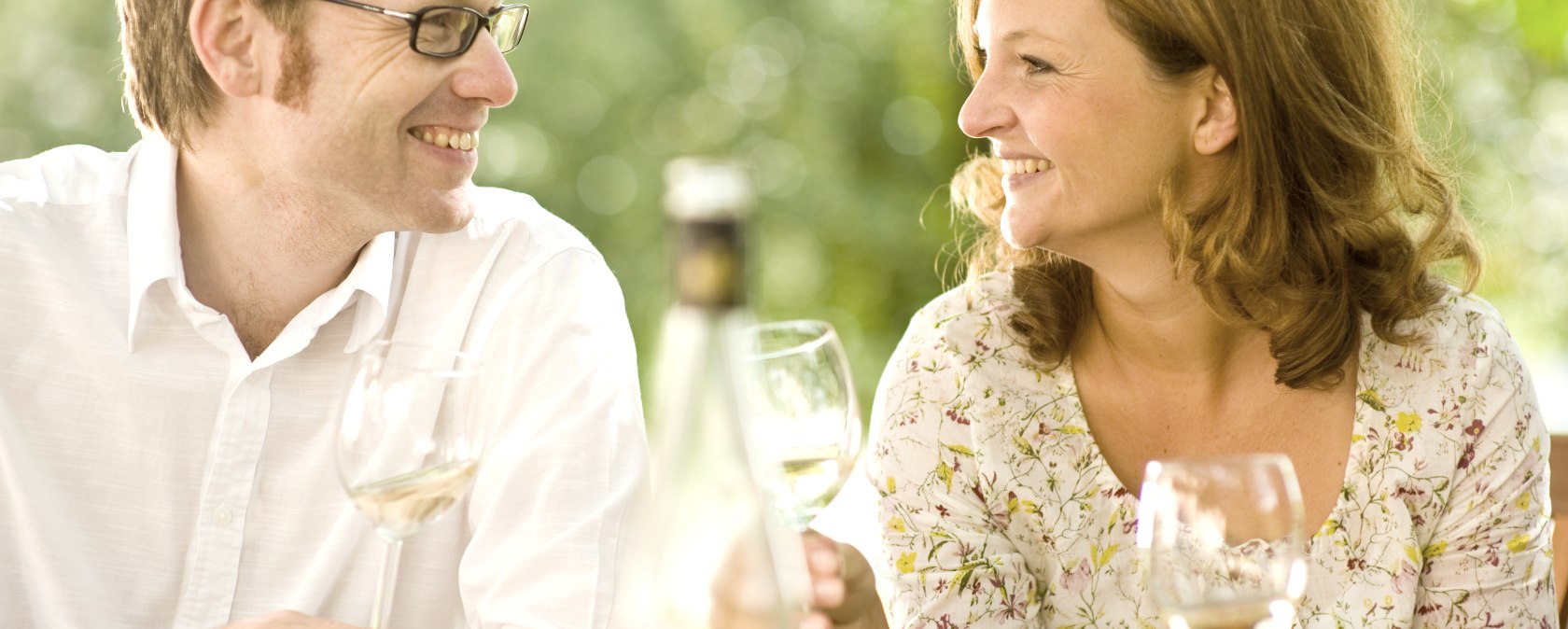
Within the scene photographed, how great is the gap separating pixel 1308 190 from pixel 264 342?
1.28m

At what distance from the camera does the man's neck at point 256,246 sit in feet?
5.58

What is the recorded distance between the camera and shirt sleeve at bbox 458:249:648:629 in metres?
1.47

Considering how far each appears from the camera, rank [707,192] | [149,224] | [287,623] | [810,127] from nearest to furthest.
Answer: [707,192]
[287,623]
[149,224]
[810,127]

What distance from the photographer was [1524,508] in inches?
65.7

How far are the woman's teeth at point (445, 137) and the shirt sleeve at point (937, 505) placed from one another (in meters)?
0.60

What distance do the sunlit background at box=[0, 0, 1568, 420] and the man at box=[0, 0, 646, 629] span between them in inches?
107

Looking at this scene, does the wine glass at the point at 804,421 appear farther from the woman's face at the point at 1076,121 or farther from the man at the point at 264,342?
the woman's face at the point at 1076,121

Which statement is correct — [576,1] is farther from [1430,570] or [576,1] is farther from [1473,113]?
[1430,570]

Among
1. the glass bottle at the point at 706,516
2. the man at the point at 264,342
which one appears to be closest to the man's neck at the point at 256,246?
the man at the point at 264,342

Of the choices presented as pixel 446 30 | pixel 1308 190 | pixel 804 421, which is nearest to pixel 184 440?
pixel 446 30

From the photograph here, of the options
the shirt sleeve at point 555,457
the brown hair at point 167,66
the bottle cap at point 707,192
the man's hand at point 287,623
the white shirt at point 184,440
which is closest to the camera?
the bottle cap at point 707,192

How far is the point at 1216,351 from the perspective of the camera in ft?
6.07

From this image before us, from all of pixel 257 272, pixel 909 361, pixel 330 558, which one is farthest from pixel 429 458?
pixel 909 361

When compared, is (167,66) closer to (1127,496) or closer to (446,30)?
(446,30)
